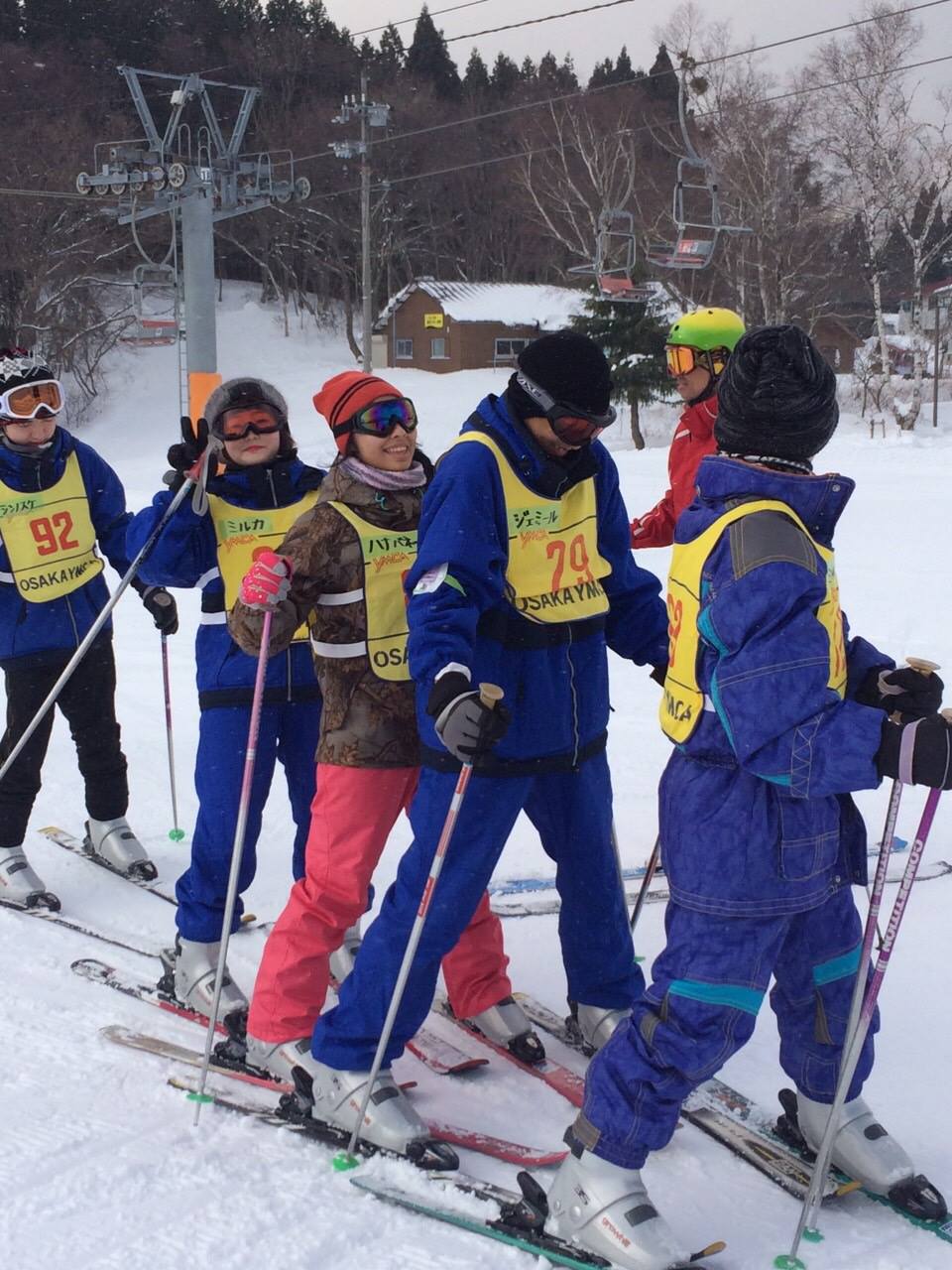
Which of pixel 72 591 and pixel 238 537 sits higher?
pixel 238 537

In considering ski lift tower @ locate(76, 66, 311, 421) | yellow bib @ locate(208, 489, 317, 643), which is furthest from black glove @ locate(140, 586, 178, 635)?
ski lift tower @ locate(76, 66, 311, 421)

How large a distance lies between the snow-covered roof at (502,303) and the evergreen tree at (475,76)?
75.5 ft

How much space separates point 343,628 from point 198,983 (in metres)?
1.11

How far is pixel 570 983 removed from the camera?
2.97 m

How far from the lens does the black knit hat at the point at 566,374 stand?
2553mm

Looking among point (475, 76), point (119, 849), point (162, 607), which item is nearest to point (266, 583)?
point (162, 607)

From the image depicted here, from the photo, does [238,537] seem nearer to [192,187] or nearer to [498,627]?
[498,627]

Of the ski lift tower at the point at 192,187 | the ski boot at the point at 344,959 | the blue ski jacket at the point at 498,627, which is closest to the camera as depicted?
the blue ski jacket at the point at 498,627

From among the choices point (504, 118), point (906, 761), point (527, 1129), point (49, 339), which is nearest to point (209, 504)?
point (527, 1129)

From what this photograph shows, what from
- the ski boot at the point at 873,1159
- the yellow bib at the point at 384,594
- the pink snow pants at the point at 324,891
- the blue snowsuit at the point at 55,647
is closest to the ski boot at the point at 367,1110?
the pink snow pants at the point at 324,891

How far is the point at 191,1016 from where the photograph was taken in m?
3.25

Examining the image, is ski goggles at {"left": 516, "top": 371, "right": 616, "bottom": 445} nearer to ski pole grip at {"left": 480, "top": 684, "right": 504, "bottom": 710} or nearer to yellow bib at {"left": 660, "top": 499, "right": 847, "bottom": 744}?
yellow bib at {"left": 660, "top": 499, "right": 847, "bottom": 744}

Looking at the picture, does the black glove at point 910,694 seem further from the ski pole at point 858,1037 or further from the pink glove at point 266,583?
the pink glove at point 266,583

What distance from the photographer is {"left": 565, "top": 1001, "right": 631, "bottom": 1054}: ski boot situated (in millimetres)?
2904
